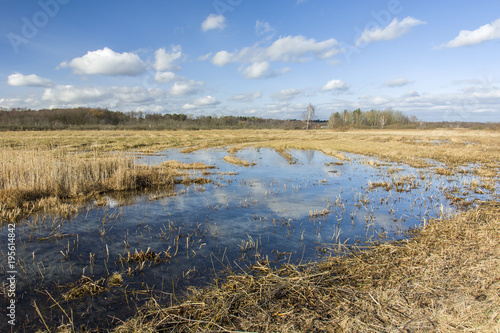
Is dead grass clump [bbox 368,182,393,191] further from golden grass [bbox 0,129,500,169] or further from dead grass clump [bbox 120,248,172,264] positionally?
dead grass clump [bbox 120,248,172,264]

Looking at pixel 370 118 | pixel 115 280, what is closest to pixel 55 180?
pixel 115 280

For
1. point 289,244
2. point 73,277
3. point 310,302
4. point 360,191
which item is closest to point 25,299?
point 73,277

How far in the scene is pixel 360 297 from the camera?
482 centimetres

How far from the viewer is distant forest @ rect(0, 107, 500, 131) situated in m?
82.3

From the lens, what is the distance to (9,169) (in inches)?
473

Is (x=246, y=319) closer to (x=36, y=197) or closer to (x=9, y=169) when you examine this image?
(x=36, y=197)

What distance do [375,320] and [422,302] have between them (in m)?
1.03

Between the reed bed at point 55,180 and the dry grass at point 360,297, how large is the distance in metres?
8.75

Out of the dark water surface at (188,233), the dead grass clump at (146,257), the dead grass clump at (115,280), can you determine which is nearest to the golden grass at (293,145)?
the dark water surface at (188,233)

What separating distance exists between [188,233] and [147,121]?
364ft

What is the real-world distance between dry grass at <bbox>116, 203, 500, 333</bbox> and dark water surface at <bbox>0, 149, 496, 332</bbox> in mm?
827

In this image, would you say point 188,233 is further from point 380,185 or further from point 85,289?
point 380,185

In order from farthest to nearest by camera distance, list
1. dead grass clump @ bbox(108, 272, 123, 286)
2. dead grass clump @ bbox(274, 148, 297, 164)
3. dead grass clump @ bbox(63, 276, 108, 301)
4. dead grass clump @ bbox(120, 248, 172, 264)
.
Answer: dead grass clump @ bbox(274, 148, 297, 164) < dead grass clump @ bbox(120, 248, 172, 264) < dead grass clump @ bbox(108, 272, 123, 286) < dead grass clump @ bbox(63, 276, 108, 301)

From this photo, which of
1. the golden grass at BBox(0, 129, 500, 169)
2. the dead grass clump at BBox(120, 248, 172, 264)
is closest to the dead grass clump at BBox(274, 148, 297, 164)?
the golden grass at BBox(0, 129, 500, 169)
